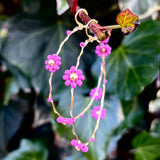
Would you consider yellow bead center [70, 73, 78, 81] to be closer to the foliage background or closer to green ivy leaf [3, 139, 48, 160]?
the foliage background

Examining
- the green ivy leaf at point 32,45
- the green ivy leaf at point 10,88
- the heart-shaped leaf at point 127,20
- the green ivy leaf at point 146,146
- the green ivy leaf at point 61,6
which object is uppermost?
the green ivy leaf at point 61,6

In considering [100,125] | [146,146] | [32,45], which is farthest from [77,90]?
[146,146]

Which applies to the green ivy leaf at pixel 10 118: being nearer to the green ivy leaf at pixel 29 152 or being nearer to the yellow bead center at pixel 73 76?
the green ivy leaf at pixel 29 152

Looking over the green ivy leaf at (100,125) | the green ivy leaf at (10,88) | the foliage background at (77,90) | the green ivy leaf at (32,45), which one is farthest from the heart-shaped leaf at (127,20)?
the green ivy leaf at (10,88)

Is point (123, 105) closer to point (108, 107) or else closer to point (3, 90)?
point (108, 107)

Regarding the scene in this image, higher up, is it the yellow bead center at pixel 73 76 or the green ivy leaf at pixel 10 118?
the yellow bead center at pixel 73 76

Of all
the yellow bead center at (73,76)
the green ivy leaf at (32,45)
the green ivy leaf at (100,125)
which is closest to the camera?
the yellow bead center at (73,76)

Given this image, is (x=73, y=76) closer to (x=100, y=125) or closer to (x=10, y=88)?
(x=100, y=125)
